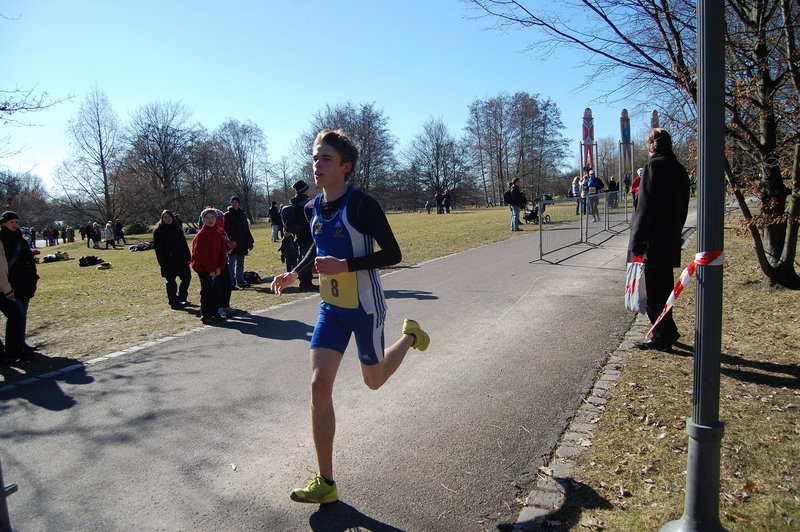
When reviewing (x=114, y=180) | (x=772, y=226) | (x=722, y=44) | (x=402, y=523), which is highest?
(x=114, y=180)

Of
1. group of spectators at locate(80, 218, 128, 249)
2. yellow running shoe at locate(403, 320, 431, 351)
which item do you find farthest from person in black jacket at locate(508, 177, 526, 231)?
group of spectators at locate(80, 218, 128, 249)

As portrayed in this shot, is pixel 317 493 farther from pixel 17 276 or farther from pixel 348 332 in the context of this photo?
A: pixel 17 276

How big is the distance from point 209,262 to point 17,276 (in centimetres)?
257

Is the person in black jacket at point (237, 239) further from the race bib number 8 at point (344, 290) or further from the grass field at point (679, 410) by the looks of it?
the race bib number 8 at point (344, 290)

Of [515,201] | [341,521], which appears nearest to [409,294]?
[341,521]

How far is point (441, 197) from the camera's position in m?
48.4

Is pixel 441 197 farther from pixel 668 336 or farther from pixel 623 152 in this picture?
pixel 668 336

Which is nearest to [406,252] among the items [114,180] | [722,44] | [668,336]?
[668,336]

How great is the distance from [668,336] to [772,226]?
3.53 meters

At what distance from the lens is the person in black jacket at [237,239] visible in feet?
39.4

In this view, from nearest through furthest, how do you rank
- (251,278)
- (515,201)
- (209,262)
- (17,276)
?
1. (17,276)
2. (209,262)
3. (251,278)
4. (515,201)

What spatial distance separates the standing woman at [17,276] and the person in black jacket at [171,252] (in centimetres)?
265

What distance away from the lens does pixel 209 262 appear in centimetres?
912

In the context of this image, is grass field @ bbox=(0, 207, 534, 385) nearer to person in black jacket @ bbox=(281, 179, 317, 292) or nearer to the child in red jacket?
the child in red jacket
